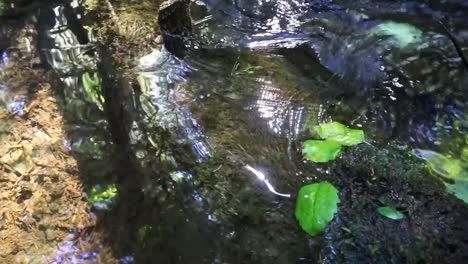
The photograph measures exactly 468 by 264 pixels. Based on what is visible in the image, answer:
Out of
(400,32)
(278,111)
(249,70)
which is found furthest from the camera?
(400,32)

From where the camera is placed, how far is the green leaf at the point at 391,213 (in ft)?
7.10

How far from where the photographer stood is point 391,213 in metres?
2.18

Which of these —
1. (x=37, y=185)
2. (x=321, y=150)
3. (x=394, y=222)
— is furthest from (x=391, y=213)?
(x=37, y=185)

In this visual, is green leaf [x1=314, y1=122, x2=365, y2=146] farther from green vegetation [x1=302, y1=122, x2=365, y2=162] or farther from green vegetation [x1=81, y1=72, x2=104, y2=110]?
green vegetation [x1=81, y1=72, x2=104, y2=110]

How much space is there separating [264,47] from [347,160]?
4.43ft

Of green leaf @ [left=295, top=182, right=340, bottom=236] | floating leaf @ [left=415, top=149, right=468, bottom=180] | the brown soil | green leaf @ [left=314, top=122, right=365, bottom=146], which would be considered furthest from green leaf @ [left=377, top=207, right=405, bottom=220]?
the brown soil

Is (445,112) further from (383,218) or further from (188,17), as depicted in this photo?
(188,17)

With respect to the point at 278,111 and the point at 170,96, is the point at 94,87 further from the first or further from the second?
the point at 278,111

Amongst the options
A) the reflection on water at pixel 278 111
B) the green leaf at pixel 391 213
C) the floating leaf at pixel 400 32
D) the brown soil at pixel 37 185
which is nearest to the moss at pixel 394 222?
the green leaf at pixel 391 213

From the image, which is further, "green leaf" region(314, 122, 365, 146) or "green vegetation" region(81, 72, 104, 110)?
"green vegetation" region(81, 72, 104, 110)

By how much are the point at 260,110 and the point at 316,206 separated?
2.87 ft

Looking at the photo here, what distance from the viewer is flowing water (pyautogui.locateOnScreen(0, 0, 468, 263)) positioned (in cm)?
243

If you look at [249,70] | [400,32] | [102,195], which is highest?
[400,32]

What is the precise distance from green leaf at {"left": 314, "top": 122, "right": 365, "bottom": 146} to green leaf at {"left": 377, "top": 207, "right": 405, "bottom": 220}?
18.2 inches
